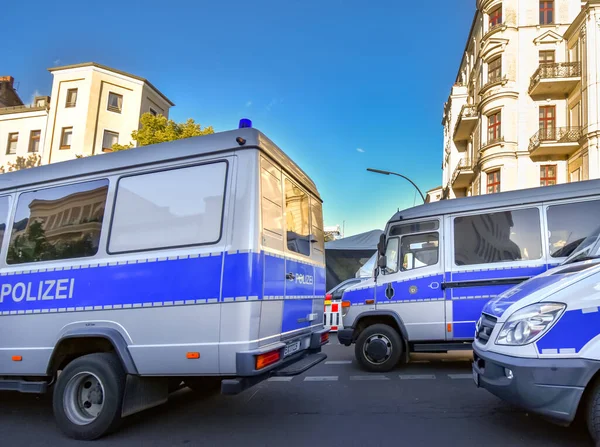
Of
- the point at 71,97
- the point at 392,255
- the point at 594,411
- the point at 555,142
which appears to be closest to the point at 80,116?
the point at 71,97

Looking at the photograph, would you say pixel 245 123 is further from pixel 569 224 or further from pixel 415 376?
pixel 569 224

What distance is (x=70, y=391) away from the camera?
4.43 meters

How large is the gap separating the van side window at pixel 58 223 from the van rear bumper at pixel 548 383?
4.01 m

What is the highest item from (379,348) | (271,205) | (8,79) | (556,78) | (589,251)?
(8,79)

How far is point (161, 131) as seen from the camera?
71.8ft

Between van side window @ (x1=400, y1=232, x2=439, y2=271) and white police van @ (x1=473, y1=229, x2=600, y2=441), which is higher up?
van side window @ (x1=400, y1=232, x2=439, y2=271)

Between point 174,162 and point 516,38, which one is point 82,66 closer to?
point 516,38

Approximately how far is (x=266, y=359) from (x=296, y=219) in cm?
176

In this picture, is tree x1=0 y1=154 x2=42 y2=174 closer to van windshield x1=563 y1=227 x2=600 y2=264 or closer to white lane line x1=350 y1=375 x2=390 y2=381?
white lane line x1=350 y1=375 x2=390 y2=381

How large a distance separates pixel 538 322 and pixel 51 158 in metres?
30.7

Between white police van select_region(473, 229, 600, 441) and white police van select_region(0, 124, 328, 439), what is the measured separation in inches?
78.7

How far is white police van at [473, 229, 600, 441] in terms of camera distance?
340 centimetres

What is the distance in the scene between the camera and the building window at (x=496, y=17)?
2830 cm

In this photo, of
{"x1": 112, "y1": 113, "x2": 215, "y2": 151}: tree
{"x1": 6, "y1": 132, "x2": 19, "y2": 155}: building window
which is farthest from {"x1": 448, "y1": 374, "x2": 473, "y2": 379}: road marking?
{"x1": 6, "y1": 132, "x2": 19, "y2": 155}: building window
